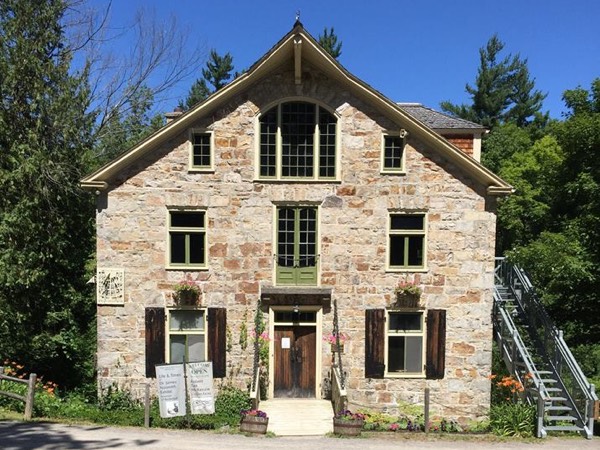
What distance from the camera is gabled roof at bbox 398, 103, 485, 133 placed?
15.8 meters

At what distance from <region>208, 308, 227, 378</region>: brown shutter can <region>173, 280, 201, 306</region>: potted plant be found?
571 mm

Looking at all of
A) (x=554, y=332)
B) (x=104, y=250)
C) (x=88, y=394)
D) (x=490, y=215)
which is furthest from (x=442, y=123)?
(x=88, y=394)

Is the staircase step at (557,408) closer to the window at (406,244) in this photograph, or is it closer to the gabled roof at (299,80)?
the window at (406,244)

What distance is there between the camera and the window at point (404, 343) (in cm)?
1387

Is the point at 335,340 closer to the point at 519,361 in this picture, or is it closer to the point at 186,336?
the point at 186,336

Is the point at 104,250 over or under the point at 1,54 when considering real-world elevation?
under

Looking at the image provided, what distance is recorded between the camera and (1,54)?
51.6 feet

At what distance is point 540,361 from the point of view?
47.7ft

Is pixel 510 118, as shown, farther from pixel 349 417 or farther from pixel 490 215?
pixel 349 417

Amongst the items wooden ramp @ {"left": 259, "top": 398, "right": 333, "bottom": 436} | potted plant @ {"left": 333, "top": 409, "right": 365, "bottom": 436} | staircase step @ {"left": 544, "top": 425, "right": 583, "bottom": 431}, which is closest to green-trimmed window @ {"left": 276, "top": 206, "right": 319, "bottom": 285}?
wooden ramp @ {"left": 259, "top": 398, "right": 333, "bottom": 436}

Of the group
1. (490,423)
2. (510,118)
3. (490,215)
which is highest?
(510,118)

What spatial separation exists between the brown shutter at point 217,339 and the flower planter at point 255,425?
2105mm

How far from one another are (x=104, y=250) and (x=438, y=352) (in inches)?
398

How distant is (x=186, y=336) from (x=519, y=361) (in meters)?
9.99
